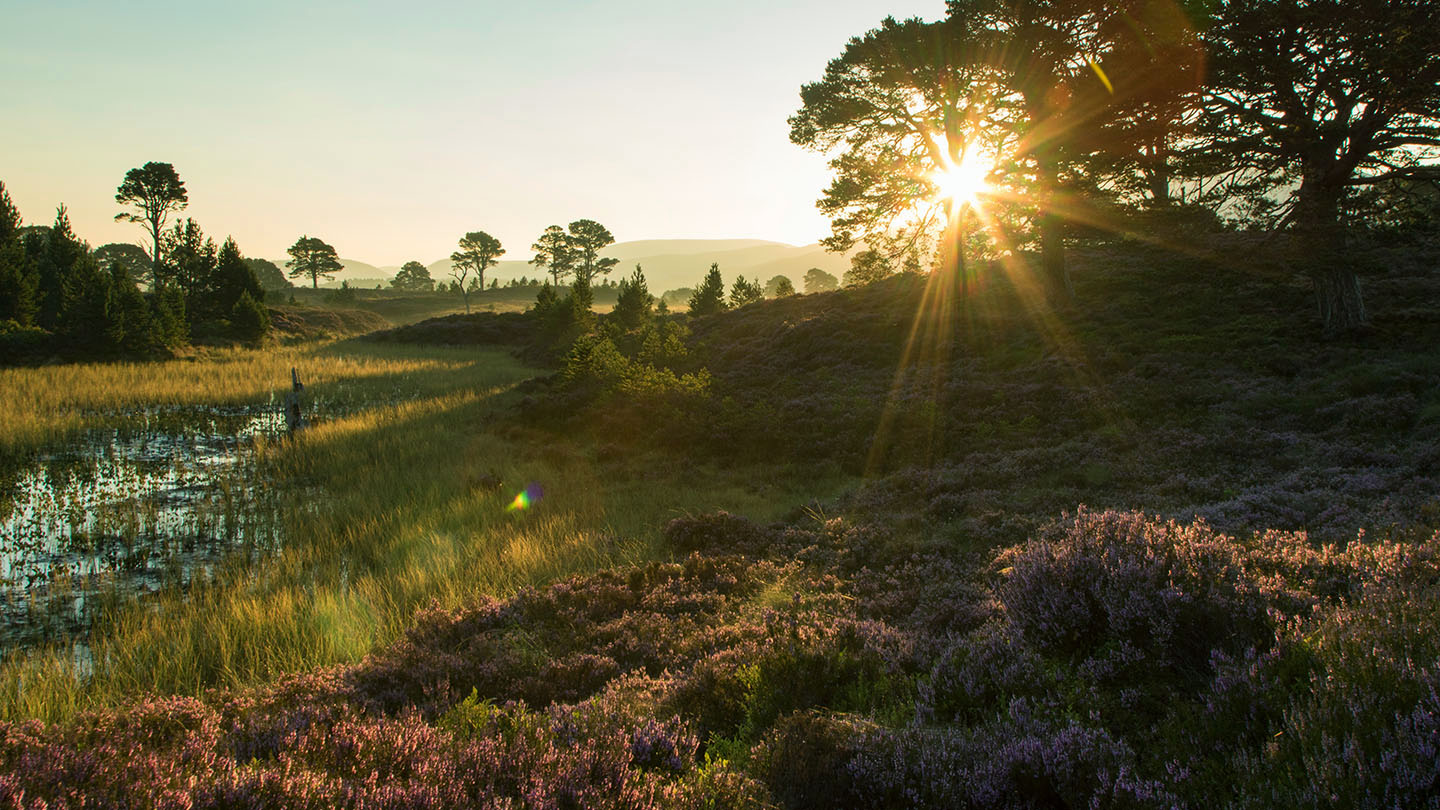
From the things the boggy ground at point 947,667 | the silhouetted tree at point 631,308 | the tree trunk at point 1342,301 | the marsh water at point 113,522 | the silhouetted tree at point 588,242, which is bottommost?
the marsh water at point 113,522

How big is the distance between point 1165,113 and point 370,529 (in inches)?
780

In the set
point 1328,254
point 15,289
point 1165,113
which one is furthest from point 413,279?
point 1328,254

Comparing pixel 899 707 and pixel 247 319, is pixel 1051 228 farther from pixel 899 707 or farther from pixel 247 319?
pixel 247 319

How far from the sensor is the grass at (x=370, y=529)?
5441 mm

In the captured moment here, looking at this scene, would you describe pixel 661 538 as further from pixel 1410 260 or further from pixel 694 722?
pixel 1410 260

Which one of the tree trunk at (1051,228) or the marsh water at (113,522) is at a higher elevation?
the tree trunk at (1051,228)

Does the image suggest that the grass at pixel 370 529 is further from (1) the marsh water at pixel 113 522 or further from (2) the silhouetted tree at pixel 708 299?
(2) the silhouetted tree at pixel 708 299

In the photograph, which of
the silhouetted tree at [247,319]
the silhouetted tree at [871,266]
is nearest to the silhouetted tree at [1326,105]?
the silhouetted tree at [871,266]

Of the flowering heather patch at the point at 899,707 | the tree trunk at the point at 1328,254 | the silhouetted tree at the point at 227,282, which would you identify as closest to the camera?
the flowering heather patch at the point at 899,707

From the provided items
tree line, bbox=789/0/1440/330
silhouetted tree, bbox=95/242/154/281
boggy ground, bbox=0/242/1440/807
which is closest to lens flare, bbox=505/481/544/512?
boggy ground, bbox=0/242/1440/807

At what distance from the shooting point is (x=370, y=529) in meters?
9.49

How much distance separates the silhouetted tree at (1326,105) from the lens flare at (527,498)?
53.6 feet

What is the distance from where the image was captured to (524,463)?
1383cm

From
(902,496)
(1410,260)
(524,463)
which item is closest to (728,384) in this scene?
(524,463)
